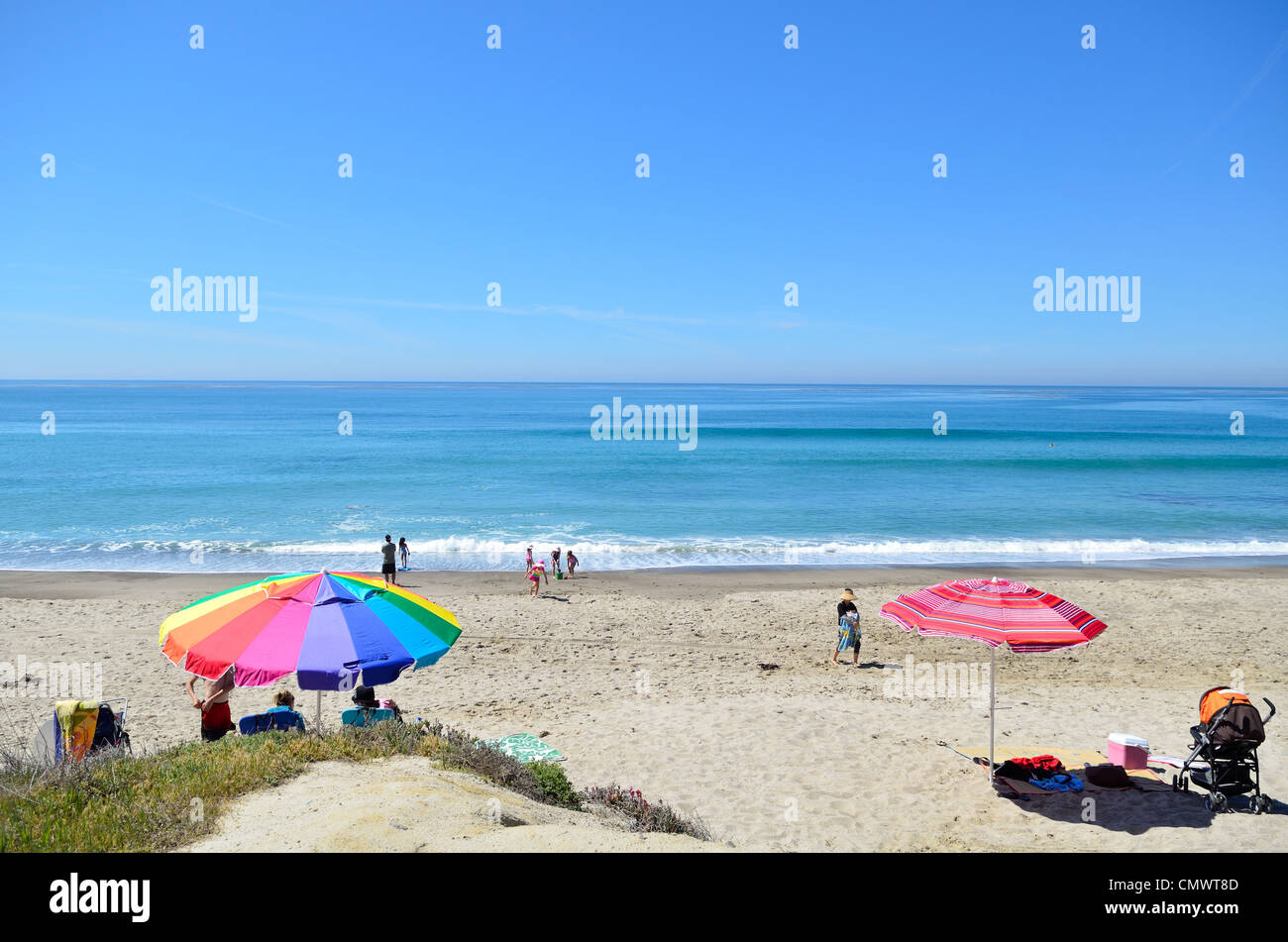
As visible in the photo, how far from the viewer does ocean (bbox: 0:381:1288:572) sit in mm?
25656

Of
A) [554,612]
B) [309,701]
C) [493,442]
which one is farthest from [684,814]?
[493,442]

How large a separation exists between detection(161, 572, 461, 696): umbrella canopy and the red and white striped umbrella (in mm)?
5030

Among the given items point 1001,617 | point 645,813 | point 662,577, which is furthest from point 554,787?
point 662,577

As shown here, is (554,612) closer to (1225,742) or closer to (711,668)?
(711,668)

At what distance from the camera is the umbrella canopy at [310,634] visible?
6250 mm

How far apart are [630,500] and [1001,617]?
94.3 ft

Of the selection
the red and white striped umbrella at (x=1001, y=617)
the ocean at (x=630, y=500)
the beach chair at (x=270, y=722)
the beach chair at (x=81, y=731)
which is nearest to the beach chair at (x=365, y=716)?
the beach chair at (x=270, y=722)

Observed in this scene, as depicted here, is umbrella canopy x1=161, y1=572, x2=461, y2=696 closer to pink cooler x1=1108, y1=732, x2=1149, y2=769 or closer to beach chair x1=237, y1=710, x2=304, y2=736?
beach chair x1=237, y1=710, x2=304, y2=736

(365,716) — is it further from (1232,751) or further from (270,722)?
(1232,751)

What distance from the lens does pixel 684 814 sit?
792cm

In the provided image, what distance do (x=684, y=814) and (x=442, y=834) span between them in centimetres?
386

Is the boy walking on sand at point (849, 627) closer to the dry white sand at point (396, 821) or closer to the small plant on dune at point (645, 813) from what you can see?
the small plant on dune at point (645, 813)

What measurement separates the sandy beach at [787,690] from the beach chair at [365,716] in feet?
7.28

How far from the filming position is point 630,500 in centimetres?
3631
